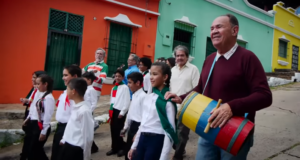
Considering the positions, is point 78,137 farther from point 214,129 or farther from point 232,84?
point 232,84

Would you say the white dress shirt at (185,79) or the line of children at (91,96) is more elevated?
the white dress shirt at (185,79)

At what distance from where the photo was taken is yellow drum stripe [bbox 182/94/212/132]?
1.65 metres

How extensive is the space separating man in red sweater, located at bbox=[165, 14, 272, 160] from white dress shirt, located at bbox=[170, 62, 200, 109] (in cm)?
147

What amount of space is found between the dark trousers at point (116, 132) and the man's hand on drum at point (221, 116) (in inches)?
95.8

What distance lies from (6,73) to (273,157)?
615 centimetres

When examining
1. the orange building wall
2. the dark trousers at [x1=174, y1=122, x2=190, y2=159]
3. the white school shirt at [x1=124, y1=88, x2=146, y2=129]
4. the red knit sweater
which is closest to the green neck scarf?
the red knit sweater

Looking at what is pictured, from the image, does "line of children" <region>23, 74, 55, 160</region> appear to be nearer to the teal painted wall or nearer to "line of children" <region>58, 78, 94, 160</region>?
"line of children" <region>58, 78, 94, 160</region>

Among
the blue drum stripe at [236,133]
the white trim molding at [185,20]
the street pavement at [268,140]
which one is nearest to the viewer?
the blue drum stripe at [236,133]

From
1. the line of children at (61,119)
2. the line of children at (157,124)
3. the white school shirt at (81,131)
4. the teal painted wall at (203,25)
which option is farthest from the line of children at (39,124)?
the teal painted wall at (203,25)

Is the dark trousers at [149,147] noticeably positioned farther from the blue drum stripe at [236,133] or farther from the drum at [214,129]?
the blue drum stripe at [236,133]

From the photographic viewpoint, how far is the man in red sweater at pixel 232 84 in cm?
154

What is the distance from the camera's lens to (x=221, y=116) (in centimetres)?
152

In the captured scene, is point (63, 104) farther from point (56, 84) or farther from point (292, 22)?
point (292, 22)

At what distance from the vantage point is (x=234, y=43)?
6.03ft
